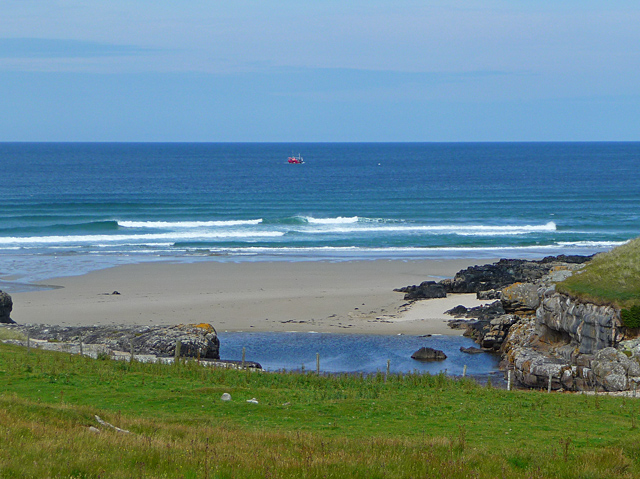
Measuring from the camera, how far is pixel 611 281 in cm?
2500

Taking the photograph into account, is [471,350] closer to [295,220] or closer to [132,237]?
[132,237]

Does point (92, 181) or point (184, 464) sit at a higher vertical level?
point (92, 181)

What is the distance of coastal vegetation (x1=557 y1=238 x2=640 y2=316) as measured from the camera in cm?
2373

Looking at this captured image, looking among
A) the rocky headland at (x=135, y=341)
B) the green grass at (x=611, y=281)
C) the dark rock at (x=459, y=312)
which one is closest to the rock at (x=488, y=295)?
the dark rock at (x=459, y=312)

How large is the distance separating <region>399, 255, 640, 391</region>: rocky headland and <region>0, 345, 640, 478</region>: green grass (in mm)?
3968

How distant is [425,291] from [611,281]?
16.6 metres

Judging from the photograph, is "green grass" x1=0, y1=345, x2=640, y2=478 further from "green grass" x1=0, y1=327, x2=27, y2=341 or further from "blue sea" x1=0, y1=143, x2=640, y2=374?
"blue sea" x1=0, y1=143, x2=640, y2=374

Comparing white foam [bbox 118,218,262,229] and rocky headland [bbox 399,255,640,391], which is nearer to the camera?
rocky headland [bbox 399,255,640,391]

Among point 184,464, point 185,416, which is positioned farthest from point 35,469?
point 185,416

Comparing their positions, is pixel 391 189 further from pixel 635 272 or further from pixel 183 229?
pixel 635 272

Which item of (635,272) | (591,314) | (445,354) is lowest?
(445,354)

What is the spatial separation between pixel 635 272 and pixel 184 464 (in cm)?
2038

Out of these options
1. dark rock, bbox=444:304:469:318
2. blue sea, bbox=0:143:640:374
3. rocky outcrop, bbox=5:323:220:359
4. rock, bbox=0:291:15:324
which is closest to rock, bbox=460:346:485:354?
blue sea, bbox=0:143:640:374

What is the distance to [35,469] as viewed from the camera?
29.5 feet
